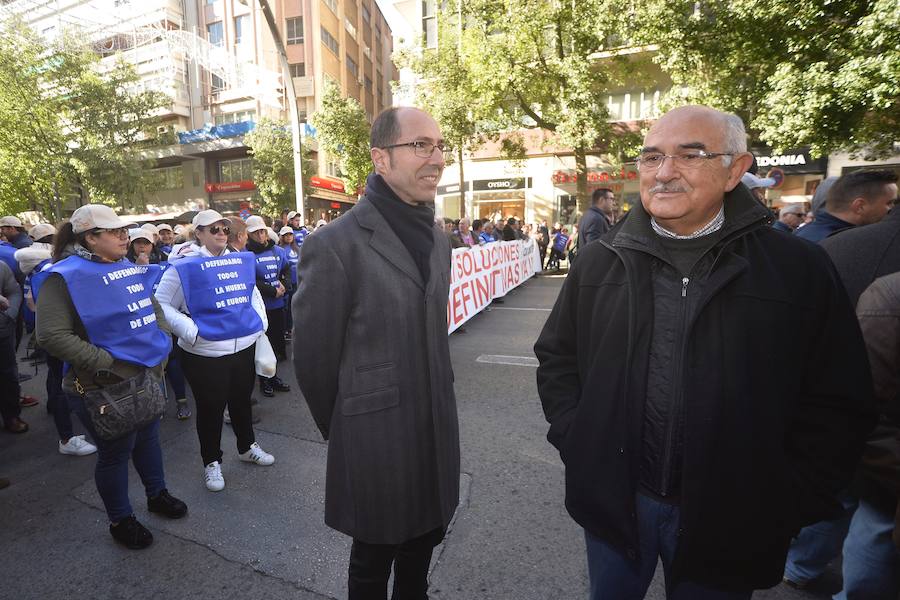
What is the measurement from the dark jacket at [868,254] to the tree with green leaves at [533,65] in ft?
42.5

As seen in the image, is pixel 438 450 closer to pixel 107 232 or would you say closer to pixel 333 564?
pixel 333 564

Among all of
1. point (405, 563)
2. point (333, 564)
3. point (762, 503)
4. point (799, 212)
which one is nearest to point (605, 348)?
point (762, 503)

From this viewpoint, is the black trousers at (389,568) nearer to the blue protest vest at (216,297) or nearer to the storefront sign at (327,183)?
the blue protest vest at (216,297)

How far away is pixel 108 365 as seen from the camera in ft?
8.93

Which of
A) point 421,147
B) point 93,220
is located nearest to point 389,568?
point 421,147

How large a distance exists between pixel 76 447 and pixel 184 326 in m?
2.00

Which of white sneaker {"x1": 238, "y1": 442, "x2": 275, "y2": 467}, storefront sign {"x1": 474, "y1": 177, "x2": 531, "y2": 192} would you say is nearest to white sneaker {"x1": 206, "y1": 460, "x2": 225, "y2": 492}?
white sneaker {"x1": 238, "y1": 442, "x2": 275, "y2": 467}

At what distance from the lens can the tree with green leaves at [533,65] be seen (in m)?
14.1

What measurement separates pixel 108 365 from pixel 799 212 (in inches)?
295

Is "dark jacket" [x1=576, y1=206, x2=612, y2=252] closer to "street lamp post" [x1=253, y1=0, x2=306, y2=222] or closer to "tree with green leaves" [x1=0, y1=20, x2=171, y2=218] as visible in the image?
"street lamp post" [x1=253, y1=0, x2=306, y2=222]

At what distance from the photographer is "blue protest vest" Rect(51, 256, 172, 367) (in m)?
2.70

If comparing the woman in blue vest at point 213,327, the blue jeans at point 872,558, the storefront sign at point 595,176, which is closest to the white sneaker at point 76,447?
the woman in blue vest at point 213,327

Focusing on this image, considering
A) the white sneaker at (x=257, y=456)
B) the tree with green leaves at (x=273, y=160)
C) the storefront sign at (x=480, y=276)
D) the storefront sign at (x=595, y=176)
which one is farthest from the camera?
the tree with green leaves at (x=273, y=160)

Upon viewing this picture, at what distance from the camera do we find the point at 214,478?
3510 mm
